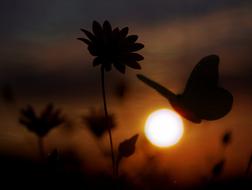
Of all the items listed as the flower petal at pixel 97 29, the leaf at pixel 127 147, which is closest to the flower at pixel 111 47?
the flower petal at pixel 97 29

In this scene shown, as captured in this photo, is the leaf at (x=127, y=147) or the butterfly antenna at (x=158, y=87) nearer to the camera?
the butterfly antenna at (x=158, y=87)

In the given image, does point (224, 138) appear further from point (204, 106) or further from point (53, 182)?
point (204, 106)

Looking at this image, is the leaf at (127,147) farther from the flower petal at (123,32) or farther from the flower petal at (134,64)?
the flower petal at (123,32)

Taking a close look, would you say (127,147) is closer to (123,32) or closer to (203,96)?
(123,32)

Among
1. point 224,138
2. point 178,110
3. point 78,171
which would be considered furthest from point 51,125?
point 224,138

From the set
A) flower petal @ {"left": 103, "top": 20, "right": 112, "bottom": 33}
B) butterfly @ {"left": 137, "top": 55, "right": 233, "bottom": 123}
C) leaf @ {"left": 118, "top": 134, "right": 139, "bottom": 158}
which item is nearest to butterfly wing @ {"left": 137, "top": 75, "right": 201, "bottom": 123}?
butterfly @ {"left": 137, "top": 55, "right": 233, "bottom": 123}

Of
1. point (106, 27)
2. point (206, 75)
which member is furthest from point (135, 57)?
point (206, 75)

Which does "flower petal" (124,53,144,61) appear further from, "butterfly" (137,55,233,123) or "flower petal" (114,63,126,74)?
"butterfly" (137,55,233,123)
